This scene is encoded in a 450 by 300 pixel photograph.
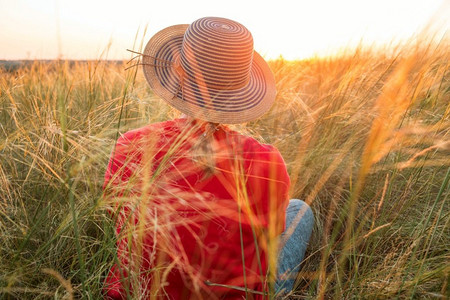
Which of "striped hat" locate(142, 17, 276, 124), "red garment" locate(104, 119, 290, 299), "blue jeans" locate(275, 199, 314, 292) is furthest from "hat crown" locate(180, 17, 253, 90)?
"blue jeans" locate(275, 199, 314, 292)

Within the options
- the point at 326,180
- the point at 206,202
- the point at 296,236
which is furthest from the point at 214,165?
the point at 326,180

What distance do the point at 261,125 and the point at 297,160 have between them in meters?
0.61

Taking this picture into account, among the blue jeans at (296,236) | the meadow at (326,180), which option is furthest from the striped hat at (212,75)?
the blue jeans at (296,236)

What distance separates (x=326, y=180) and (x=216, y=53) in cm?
99

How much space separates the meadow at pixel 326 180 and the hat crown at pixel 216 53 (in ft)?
0.71

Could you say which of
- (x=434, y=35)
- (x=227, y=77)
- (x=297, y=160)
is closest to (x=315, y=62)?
(x=434, y=35)

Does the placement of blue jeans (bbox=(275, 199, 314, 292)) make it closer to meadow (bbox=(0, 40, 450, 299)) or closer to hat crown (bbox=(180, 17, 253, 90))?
meadow (bbox=(0, 40, 450, 299))

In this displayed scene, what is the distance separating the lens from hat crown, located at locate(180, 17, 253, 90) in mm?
1079

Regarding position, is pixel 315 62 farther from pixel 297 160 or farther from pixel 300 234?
pixel 300 234

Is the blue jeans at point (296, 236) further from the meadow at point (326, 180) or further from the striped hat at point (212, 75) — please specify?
the striped hat at point (212, 75)

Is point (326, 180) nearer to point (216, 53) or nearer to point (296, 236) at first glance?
point (296, 236)

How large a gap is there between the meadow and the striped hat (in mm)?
148

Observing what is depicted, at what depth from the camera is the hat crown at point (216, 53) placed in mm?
1079

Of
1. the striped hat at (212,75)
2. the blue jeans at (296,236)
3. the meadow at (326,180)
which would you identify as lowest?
the blue jeans at (296,236)
